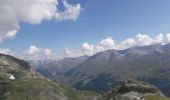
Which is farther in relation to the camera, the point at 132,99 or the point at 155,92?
the point at 155,92

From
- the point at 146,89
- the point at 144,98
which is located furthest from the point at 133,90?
the point at 144,98

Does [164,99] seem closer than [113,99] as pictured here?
Yes

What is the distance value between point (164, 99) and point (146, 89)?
2098cm

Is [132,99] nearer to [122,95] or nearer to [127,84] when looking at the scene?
[122,95]

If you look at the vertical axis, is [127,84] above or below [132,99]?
above

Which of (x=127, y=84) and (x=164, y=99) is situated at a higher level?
(x=127, y=84)

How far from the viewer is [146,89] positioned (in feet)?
575

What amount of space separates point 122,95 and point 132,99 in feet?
36.8

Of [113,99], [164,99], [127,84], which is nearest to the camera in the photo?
[164,99]

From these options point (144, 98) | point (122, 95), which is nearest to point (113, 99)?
point (122, 95)

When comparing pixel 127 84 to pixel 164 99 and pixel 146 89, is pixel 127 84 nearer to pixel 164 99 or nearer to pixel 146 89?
pixel 146 89

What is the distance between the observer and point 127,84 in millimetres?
187250

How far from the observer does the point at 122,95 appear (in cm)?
17125

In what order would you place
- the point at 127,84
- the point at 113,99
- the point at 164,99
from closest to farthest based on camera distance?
the point at 164,99 < the point at 113,99 < the point at 127,84
